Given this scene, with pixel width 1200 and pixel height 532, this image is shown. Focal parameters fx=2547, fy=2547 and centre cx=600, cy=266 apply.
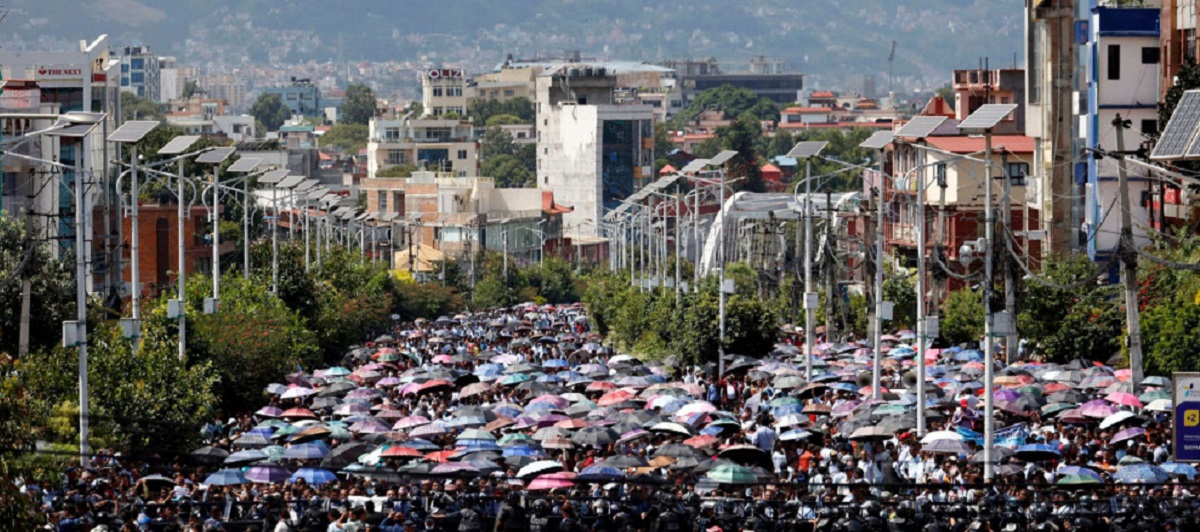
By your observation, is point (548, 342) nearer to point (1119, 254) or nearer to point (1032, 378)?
point (1032, 378)

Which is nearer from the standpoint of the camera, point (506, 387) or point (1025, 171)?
point (506, 387)

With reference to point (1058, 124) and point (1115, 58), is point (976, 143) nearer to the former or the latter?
point (1058, 124)

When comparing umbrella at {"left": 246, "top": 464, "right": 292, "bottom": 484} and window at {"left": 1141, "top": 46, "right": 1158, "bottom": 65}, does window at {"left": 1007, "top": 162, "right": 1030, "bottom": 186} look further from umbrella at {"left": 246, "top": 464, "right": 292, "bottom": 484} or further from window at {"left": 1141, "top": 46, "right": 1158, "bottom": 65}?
umbrella at {"left": 246, "top": 464, "right": 292, "bottom": 484}

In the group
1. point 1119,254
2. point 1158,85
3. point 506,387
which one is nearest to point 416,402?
point 506,387

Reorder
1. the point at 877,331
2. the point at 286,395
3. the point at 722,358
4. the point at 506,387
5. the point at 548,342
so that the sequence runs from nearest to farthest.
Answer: the point at 877,331
the point at 286,395
the point at 506,387
the point at 722,358
the point at 548,342

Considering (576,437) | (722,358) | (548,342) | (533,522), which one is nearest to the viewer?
(533,522)

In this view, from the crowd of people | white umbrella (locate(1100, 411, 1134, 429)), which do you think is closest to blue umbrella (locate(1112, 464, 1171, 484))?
the crowd of people

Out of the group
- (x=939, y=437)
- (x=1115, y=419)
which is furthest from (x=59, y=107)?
(x=1115, y=419)
